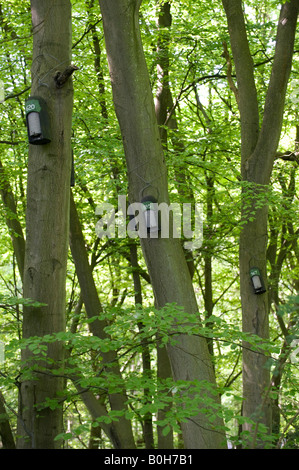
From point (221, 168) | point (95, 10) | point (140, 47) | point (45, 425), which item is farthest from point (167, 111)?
point (45, 425)

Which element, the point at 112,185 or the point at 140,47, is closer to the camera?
the point at 140,47

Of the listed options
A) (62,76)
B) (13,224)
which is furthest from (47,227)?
(13,224)

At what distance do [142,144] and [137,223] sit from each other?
715 millimetres

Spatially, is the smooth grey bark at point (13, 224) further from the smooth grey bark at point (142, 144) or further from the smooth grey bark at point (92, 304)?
the smooth grey bark at point (142, 144)

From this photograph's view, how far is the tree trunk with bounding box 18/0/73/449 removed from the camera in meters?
3.45

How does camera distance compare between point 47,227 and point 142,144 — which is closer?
point 47,227

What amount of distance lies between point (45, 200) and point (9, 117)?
5.53 meters

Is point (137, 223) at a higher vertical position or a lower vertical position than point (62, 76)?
lower

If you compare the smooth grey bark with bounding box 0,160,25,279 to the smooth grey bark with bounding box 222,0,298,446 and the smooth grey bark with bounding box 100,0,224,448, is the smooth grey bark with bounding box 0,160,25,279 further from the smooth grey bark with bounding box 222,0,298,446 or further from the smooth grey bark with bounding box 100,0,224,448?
the smooth grey bark with bounding box 100,0,224,448

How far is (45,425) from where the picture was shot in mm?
3469

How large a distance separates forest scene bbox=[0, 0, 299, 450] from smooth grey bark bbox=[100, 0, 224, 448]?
0.04 ft

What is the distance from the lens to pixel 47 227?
3584 mm

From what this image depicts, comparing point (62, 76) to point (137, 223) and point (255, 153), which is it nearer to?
point (137, 223)

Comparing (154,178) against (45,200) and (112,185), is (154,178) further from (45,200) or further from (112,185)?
(112,185)
